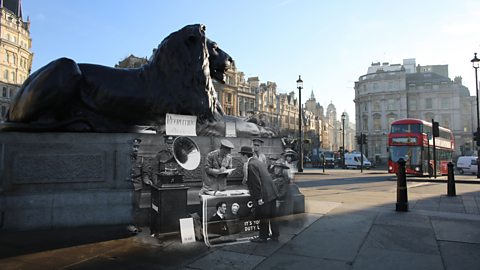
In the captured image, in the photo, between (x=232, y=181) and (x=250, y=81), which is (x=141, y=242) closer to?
(x=232, y=181)

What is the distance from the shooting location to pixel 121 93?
524 centimetres

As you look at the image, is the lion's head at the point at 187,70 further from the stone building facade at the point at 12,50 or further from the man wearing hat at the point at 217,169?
the stone building facade at the point at 12,50

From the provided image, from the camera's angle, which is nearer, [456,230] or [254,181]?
[254,181]

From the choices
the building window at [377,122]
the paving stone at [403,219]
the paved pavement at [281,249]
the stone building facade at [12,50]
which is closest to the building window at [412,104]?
the building window at [377,122]

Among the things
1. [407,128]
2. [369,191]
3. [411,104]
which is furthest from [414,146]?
[411,104]

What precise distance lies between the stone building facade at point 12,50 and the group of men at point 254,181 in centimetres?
7529

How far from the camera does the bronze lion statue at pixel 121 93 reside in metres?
4.93

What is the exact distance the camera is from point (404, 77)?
76.6 m

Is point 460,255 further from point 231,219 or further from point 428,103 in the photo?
point 428,103

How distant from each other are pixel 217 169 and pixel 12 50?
283 ft

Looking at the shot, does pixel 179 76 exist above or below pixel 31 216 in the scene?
above

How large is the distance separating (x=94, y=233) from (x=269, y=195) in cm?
245

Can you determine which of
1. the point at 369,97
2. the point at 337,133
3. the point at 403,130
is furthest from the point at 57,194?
the point at 337,133

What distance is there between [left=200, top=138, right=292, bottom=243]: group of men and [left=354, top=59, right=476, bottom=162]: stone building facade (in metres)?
74.8
